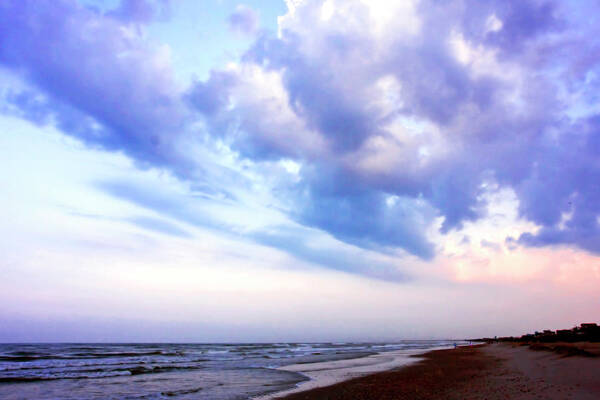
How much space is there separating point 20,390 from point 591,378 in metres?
29.8

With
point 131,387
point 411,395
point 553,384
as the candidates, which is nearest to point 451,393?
point 411,395

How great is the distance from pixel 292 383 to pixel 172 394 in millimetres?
7263

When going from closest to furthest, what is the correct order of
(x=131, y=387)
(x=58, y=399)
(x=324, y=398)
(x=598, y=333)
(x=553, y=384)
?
(x=553, y=384) < (x=324, y=398) < (x=58, y=399) < (x=131, y=387) < (x=598, y=333)

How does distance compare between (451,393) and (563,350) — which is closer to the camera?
(451,393)

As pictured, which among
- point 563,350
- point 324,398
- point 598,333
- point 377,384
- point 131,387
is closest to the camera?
point 324,398

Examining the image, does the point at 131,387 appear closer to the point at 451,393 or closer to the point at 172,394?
the point at 172,394

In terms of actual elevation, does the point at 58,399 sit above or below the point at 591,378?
below

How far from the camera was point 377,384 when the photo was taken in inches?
790

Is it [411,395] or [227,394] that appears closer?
[411,395]

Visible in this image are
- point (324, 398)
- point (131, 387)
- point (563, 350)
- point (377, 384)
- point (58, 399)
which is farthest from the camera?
point (563, 350)

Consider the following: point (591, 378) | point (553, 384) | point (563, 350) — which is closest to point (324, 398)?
point (553, 384)

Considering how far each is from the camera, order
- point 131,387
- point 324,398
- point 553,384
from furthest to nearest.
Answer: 1. point 131,387
2. point 324,398
3. point 553,384

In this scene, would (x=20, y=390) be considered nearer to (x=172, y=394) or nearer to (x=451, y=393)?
(x=172, y=394)

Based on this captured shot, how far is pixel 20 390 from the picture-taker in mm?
21281
